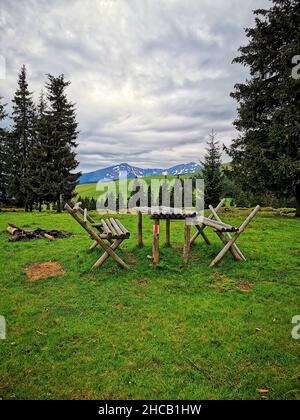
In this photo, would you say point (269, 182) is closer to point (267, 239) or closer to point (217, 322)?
point (267, 239)

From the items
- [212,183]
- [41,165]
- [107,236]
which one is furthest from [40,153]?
[107,236]

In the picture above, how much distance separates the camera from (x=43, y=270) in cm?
957

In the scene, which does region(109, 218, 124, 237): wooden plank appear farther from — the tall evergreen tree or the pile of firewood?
the tall evergreen tree

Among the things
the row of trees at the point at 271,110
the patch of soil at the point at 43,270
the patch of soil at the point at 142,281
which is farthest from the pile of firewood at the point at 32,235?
the row of trees at the point at 271,110

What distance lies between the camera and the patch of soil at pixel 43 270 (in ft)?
29.7

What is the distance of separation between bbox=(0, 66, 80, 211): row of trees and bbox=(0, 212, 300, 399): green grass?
84.6 ft

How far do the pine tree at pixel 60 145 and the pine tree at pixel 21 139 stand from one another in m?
4.66

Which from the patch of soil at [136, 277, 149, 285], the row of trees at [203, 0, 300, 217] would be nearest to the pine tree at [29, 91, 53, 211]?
the row of trees at [203, 0, 300, 217]

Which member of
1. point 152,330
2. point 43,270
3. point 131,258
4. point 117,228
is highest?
Result: point 117,228

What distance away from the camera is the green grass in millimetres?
4125

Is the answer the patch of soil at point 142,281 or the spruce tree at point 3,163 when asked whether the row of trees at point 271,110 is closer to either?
the patch of soil at point 142,281

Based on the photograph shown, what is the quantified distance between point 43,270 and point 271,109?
821 inches

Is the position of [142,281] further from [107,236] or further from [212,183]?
[212,183]
